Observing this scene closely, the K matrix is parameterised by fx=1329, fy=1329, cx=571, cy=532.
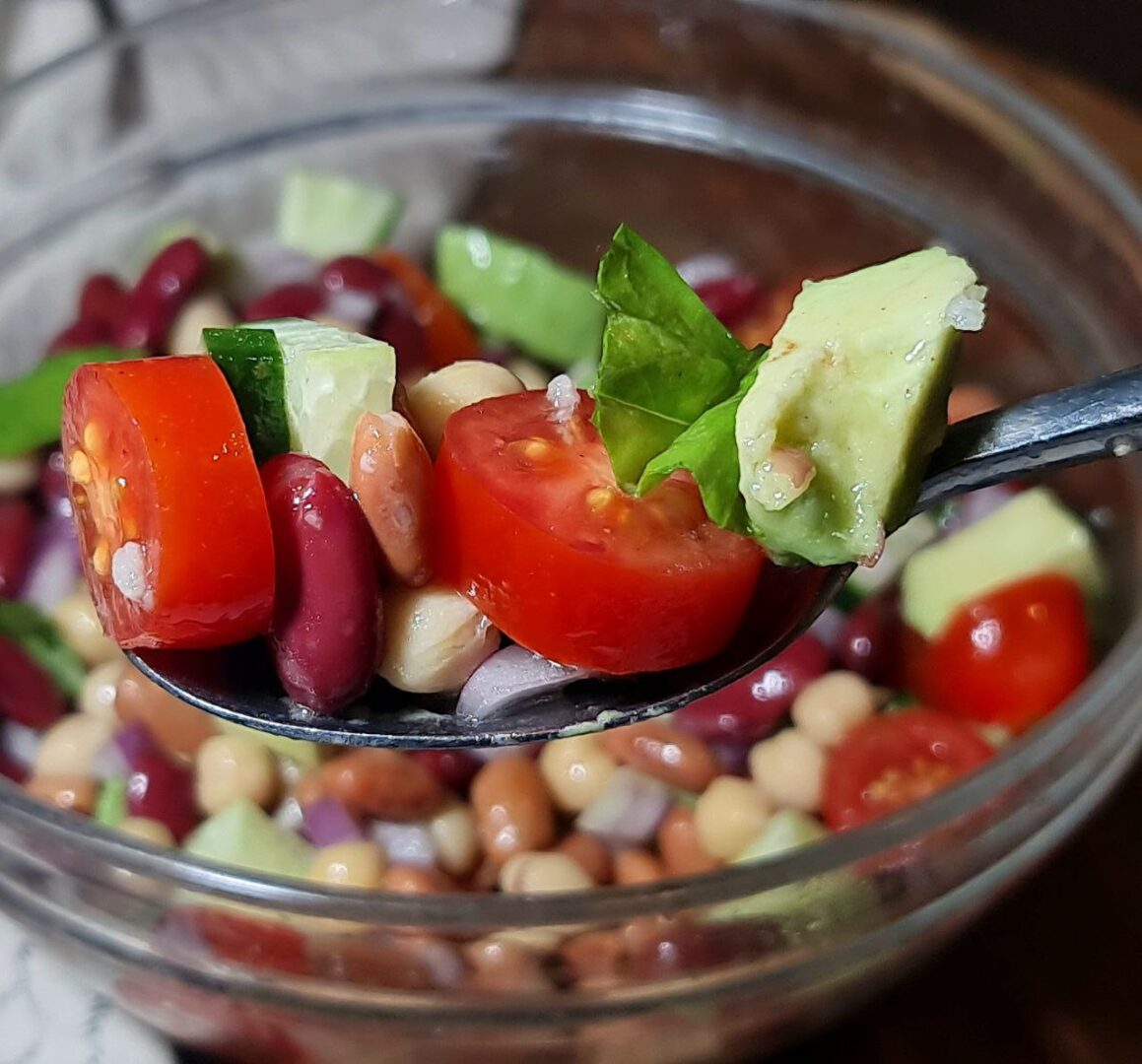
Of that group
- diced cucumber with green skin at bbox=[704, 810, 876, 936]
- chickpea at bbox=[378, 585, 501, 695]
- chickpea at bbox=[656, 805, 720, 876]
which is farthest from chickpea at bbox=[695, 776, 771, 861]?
chickpea at bbox=[378, 585, 501, 695]

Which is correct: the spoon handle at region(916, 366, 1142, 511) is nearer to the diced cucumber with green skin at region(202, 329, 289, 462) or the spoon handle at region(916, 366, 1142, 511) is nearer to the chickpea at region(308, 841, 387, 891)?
the diced cucumber with green skin at region(202, 329, 289, 462)

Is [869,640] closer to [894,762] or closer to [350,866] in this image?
[894,762]

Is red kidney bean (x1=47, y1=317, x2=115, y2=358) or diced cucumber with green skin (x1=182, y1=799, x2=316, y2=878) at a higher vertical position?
red kidney bean (x1=47, y1=317, x2=115, y2=358)

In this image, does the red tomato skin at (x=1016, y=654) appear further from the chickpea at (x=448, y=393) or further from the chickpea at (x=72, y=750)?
the chickpea at (x=72, y=750)

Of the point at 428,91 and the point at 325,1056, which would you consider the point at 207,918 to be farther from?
the point at 428,91

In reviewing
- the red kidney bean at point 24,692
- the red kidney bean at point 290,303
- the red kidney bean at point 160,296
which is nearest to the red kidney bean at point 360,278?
the red kidney bean at point 290,303
